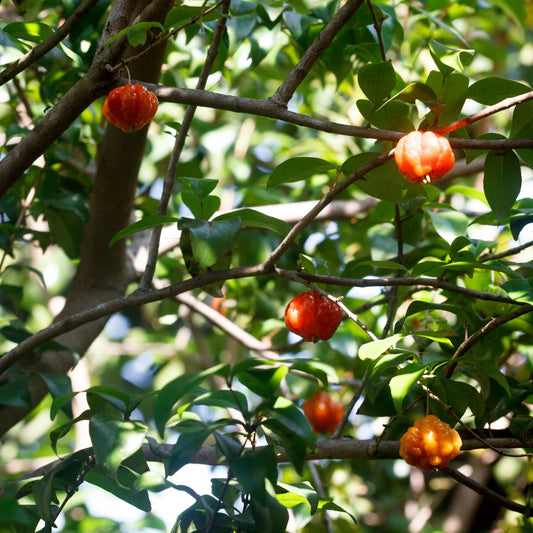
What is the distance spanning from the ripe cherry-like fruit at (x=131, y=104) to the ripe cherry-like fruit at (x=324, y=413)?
1133 mm

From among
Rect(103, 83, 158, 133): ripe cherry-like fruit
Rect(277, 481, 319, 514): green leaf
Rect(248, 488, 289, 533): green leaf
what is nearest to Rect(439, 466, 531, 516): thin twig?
Rect(277, 481, 319, 514): green leaf

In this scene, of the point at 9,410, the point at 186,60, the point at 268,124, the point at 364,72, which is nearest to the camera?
the point at 364,72

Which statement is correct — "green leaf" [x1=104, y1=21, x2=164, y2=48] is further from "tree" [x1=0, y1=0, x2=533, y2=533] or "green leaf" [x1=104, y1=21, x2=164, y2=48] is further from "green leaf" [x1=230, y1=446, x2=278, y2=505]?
"green leaf" [x1=230, y1=446, x2=278, y2=505]

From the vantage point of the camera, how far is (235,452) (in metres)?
0.81

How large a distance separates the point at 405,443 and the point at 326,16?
3.19 feet

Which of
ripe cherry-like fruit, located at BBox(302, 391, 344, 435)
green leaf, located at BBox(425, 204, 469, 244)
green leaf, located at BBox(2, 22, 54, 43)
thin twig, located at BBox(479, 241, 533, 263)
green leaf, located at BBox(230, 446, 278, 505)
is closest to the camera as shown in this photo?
green leaf, located at BBox(230, 446, 278, 505)

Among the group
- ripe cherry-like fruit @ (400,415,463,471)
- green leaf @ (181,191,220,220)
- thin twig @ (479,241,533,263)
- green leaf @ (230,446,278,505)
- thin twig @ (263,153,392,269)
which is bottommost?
green leaf @ (230,446,278,505)

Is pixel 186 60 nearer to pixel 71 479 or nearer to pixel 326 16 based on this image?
pixel 326 16

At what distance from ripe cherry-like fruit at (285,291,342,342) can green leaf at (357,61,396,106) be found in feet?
1.09

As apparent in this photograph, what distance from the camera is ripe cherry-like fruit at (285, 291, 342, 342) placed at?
1.05 meters

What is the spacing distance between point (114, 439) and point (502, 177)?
684mm

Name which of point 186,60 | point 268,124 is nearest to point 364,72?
point 186,60

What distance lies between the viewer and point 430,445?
0.91 metres

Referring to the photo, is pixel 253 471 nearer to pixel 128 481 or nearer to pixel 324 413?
pixel 128 481
